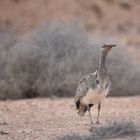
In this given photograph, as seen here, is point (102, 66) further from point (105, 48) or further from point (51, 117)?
point (51, 117)

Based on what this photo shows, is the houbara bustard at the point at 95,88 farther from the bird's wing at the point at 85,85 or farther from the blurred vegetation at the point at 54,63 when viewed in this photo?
the blurred vegetation at the point at 54,63

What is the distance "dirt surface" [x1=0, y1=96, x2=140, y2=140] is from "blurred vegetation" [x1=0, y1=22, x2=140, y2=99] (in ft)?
1.72

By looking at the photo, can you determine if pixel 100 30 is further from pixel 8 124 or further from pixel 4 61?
pixel 8 124

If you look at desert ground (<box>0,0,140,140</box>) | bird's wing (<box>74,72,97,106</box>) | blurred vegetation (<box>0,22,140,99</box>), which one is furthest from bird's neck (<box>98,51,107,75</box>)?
blurred vegetation (<box>0,22,140,99</box>)

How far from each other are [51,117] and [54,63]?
3.39m

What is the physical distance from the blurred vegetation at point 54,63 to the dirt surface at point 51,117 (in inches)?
20.7

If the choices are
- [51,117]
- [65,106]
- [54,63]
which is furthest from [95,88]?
[54,63]

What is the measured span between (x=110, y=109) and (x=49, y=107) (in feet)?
4.28

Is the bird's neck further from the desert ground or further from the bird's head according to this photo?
the desert ground

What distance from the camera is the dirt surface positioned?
40.4 feet

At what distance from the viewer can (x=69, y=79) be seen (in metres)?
17.3

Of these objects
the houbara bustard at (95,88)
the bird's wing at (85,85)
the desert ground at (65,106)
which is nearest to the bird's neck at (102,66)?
the houbara bustard at (95,88)

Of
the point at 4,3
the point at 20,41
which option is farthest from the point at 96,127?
the point at 4,3

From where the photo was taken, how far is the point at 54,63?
17562 mm
